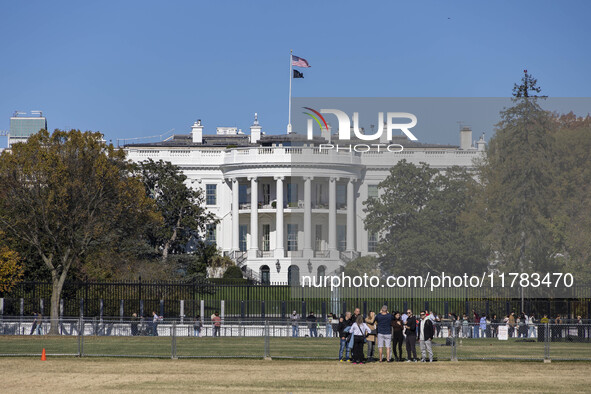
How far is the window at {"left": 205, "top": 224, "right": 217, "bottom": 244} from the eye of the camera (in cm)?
9421

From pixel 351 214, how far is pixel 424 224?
28746 millimetres

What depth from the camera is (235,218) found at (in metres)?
96.0

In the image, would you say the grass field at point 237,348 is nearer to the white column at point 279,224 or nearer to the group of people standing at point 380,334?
the group of people standing at point 380,334

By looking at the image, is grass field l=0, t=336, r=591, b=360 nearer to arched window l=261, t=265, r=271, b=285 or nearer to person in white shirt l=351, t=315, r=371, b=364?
person in white shirt l=351, t=315, r=371, b=364

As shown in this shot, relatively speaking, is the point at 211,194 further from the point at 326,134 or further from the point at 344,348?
the point at 344,348

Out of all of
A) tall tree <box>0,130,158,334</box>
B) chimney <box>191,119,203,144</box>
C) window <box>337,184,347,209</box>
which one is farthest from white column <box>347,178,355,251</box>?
tall tree <box>0,130,158,334</box>

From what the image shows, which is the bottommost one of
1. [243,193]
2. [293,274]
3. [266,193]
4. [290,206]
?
[293,274]

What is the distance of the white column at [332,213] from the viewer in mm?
90713

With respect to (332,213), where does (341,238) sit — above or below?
below

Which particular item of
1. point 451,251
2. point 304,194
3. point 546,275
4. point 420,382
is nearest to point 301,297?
point 451,251

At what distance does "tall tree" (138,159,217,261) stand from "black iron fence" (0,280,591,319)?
24.1 metres

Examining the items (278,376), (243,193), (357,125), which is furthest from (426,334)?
(243,193)

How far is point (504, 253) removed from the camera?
60625mm

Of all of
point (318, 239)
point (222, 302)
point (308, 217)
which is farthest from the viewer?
point (318, 239)
